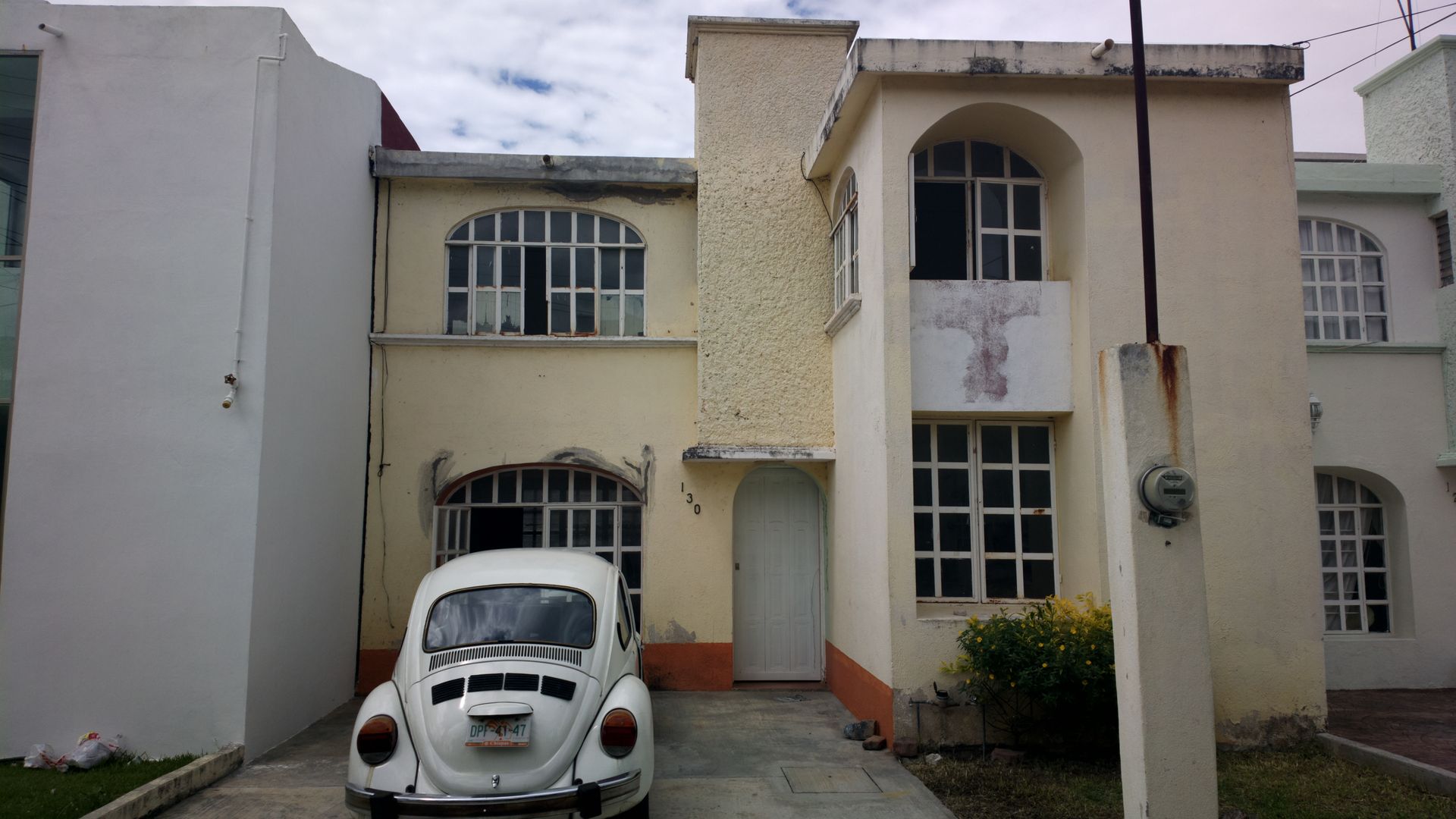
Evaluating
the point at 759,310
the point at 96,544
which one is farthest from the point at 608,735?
the point at 759,310

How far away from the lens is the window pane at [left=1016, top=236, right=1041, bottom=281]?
850 cm

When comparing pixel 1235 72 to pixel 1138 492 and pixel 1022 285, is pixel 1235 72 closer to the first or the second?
pixel 1022 285

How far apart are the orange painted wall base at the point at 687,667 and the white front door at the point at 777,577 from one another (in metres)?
0.29

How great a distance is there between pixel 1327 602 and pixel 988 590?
5.09m

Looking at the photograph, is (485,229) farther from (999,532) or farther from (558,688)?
(999,532)

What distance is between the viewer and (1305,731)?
24.7 ft

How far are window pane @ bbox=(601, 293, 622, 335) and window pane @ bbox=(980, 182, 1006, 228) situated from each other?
435cm

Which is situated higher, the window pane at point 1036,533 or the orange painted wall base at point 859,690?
the window pane at point 1036,533

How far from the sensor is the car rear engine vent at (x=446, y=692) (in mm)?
5410

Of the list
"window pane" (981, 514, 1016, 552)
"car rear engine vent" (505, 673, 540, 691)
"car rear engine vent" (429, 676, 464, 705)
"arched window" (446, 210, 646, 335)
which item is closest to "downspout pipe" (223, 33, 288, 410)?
"arched window" (446, 210, 646, 335)

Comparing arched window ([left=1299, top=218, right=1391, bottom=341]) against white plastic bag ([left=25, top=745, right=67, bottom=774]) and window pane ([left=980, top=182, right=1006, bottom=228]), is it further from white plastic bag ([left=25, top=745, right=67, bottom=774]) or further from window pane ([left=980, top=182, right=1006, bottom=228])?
white plastic bag ([left=25, top=745, right=67, bottom=774])

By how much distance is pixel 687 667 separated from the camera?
33.1 feet

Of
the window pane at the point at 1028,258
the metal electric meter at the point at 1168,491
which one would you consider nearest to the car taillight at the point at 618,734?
the metal electric meter at the point at 1168,491

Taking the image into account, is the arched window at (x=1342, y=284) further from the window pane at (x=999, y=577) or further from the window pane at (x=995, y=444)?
the window pane at (x=999, y=577)
